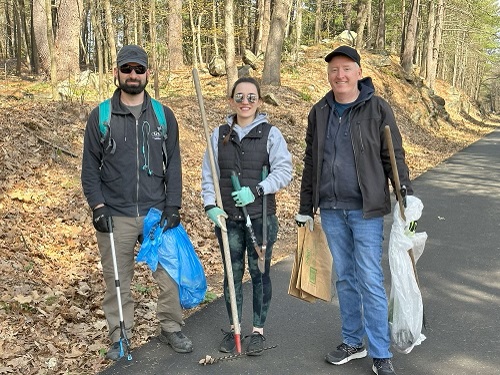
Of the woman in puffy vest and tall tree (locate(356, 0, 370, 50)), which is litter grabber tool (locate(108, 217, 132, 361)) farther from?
tall tree (locate(356, 0, 370, 50))

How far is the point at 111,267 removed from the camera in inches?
169

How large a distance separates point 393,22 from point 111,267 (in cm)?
4641

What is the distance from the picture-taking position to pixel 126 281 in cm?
439

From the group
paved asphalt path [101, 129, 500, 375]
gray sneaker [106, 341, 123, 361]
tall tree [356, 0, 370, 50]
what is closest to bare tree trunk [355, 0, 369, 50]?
tall tree [356, 0, 370, 50]

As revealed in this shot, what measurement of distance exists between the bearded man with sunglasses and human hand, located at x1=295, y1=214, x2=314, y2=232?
103 cm

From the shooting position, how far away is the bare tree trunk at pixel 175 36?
71.6ft

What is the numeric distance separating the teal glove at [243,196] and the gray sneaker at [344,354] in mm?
1471

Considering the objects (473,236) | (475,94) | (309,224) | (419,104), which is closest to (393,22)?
(419,104)

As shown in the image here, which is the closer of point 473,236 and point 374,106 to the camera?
point 374,106

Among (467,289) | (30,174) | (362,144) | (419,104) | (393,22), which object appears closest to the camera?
(362,144)

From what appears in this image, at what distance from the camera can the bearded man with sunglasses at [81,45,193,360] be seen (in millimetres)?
4082

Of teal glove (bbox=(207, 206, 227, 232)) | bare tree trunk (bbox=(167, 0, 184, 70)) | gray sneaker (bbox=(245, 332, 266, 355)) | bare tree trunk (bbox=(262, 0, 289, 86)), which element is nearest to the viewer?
teal glove (bbox=(207, 206, 227, 232))

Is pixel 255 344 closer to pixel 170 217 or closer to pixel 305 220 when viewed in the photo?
pixel 305 220

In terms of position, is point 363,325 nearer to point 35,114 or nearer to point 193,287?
point 193,287
